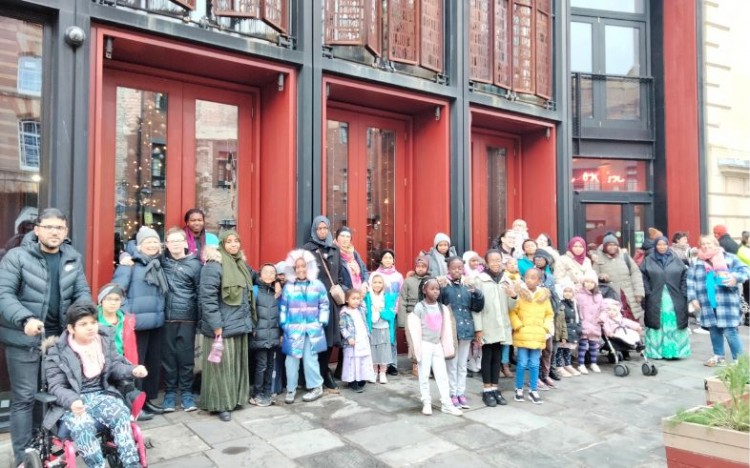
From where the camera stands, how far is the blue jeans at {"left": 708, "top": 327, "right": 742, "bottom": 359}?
7.98 m

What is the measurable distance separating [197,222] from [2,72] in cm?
248

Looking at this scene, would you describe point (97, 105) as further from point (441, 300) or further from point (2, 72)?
point (441, 300)

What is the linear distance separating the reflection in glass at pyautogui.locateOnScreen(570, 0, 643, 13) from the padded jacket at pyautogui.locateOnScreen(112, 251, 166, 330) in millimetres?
11780

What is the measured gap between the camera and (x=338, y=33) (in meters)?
7.72

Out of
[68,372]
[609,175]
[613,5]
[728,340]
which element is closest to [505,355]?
[728,340]

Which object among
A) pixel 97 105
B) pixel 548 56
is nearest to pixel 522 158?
pixel 548 56

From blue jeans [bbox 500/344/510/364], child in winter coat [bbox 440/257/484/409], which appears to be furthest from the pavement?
blue jeans [bbox 500/344/510/364]

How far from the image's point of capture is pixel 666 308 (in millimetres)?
8594

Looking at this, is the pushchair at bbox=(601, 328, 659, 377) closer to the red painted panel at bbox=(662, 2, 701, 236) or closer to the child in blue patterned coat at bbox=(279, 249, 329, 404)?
the child in blue patterned coat at bbox=(279, 249, 329, 404)

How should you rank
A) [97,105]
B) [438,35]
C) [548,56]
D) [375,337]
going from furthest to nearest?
[548,56], [438,35], [375,337], [97,105]

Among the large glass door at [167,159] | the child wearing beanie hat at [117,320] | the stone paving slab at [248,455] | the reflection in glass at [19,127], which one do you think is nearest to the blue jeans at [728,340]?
the stone paving slab at [248,455]

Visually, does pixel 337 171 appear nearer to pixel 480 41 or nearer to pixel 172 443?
pixel 480 41

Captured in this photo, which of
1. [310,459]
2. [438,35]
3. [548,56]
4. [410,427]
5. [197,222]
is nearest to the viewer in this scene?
[310,459]

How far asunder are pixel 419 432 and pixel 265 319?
215cm
